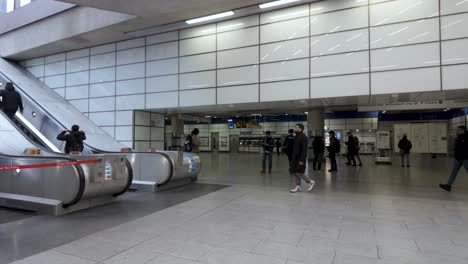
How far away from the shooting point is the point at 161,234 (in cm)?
440

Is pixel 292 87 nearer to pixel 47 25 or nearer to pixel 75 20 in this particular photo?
pixel 75 20

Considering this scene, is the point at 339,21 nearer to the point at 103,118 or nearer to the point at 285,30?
the point at 285,30

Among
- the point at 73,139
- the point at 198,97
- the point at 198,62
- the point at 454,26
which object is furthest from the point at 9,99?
the point at 454,26

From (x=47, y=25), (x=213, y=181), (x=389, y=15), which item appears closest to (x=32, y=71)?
Answer: (x=47, y=25)

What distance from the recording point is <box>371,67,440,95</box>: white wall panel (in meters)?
9.21

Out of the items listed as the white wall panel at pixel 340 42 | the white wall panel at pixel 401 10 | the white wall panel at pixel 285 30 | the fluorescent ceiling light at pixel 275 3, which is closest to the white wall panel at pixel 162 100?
the white wall panel at pixel 285 30

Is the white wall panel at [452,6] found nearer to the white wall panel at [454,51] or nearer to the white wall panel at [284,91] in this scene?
the white wall panel at [454,51]

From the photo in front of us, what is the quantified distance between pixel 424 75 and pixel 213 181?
24.2 ft

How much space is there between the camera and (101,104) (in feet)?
51.2

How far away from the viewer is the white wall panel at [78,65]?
634 inches

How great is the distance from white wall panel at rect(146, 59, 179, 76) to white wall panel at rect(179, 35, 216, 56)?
2.03 ft

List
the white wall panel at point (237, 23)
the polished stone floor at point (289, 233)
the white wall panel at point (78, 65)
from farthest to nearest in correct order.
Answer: the white wall panel at point (78, 65) < the white wall panel at point (237, 23) < the polished stone floor at point (289, 233)

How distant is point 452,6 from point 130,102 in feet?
42.9

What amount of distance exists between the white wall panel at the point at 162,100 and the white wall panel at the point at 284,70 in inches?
165
